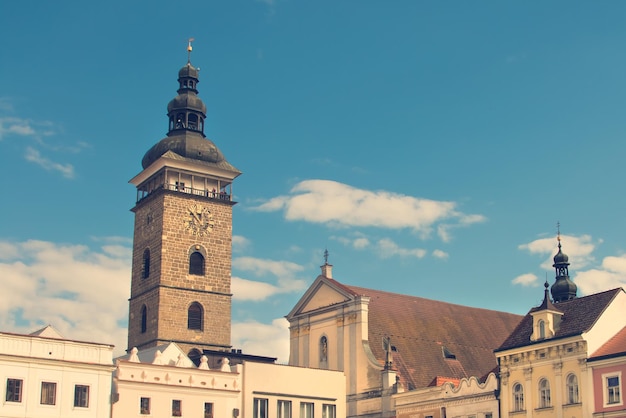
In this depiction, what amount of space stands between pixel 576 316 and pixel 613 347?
3787 mm

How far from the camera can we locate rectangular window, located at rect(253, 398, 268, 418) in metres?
72.9

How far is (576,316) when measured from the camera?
66.2 metres

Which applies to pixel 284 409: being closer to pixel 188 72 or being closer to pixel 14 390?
pixel 14 390

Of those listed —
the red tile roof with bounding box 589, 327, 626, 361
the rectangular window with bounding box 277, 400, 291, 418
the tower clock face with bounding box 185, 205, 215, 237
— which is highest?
the tower clock face with bounding box 185, 205, 215, 237

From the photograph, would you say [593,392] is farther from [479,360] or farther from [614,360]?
[479,360]

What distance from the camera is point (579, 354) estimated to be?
6378 cm

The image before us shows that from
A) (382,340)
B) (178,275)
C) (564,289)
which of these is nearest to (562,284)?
(564,289)

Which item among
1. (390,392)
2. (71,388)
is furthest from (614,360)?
(71,388)

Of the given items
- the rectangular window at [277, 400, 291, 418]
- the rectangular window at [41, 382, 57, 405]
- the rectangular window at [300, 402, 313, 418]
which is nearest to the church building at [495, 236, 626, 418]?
the rectangular window at [300, 402, 313, 418]

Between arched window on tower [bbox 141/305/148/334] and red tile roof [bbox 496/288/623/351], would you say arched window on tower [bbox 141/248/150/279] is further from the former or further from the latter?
red tile roof [bbox 496/288/623/351]

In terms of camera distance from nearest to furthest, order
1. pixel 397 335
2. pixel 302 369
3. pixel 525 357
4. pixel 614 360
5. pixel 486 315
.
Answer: pixel 614 360 → pixel 525 357 → pixel 302 369 → pixel 397 335 → pixel 486 315

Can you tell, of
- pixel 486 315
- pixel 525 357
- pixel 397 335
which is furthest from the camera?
pixel 486 315

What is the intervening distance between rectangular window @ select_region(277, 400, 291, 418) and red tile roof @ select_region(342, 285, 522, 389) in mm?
9043

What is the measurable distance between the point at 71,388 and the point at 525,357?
27.3 meters
